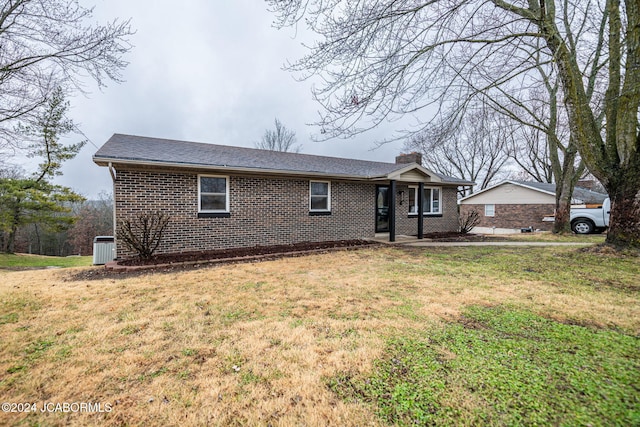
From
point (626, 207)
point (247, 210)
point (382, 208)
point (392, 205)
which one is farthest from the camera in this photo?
point (382, 208)

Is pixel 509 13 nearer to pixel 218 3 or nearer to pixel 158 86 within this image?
pixel 218 3

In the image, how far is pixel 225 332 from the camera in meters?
3.24

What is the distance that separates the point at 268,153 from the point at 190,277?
728cm

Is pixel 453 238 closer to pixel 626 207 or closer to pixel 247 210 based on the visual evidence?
pixel 626 207

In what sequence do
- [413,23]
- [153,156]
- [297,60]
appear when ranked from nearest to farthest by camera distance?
[297,60] < [413,23] < [153,156]

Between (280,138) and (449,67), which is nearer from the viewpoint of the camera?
(449,67)

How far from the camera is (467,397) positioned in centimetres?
206

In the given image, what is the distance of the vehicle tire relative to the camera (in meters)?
14.3

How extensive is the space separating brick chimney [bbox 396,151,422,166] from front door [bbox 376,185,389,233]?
8.39ft

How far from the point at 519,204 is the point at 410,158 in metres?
13.2

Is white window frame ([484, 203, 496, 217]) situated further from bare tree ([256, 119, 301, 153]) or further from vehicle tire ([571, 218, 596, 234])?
bare tree ([256, 119, 301, 153])

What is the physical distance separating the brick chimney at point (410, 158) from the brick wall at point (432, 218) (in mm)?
1762

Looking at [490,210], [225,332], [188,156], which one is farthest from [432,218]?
[490,210]

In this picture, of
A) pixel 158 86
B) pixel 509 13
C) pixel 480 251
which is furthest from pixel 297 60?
pixel 158 86
